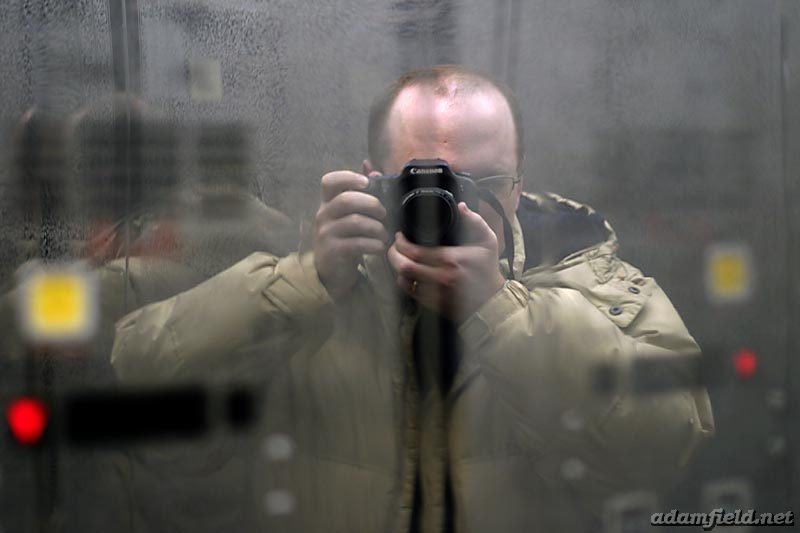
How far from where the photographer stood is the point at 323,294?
97cm

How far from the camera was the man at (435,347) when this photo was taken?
96cm

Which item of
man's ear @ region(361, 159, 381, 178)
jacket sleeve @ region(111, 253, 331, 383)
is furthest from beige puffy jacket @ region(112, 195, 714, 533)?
man's ear @ region(361, 159, 381, 178)

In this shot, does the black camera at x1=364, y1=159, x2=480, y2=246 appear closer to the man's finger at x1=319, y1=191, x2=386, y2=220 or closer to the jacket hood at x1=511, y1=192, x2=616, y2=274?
the man's finger at x1=319, y1=191, x2=386, y2=220

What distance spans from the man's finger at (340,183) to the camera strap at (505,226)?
0.14 meters

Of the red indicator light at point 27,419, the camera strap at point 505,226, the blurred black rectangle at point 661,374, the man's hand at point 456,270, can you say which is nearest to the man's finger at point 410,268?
the man's hand at point 456,270

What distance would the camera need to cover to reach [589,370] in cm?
106

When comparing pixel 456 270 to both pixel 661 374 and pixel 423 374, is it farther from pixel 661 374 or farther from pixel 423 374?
pixel 661 374

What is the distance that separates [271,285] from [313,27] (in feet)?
1.11

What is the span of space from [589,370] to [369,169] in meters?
0.39

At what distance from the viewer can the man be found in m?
0.96

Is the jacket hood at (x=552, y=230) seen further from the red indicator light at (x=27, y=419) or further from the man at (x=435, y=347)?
the red indicator light at (x=27, y=419)

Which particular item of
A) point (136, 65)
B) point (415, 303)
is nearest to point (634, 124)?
point (415, 303)

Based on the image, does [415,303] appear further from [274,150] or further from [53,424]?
[53,424]

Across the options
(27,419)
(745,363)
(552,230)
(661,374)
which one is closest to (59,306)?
(27,419)
